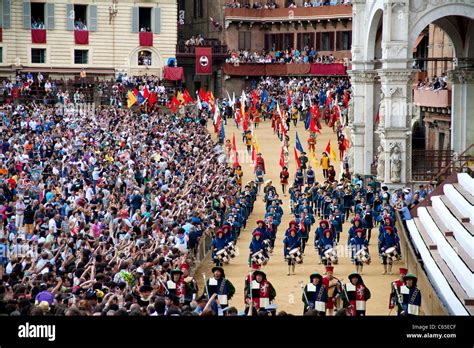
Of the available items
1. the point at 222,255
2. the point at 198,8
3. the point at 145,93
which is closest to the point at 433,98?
the point at 145,93

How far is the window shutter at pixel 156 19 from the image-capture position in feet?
239

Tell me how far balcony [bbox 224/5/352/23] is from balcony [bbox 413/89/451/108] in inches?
1001

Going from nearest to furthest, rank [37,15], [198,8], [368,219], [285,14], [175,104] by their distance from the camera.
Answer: [368,219], [175,104], [37,15], [285,14], [198,8]

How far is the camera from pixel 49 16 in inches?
2766

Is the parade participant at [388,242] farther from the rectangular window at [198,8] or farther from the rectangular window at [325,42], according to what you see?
the rectangular window at [198,8]

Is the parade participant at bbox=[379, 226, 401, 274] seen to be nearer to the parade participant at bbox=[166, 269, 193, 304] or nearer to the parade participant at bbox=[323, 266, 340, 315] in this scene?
the parade participant at bbox=[323, 266, 340, 315]

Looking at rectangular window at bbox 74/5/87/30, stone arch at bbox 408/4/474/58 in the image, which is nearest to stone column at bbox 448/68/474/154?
stone arch at bbox 408/4/474/58

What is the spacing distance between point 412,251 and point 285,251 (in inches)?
155

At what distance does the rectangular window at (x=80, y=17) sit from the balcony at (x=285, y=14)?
37.5 feet

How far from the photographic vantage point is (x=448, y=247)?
2561 cm

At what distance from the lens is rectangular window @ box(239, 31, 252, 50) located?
79625 mm

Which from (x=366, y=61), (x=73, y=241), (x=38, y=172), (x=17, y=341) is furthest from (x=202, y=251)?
(x=17, y=341)

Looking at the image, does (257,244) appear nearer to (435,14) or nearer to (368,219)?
(368,219)

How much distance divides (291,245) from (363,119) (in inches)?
606
